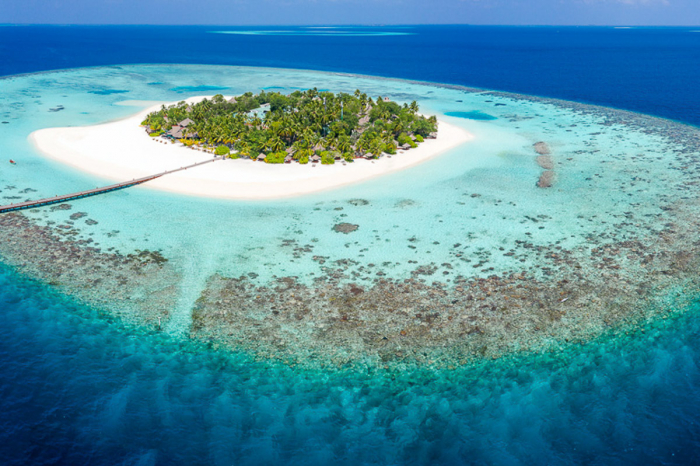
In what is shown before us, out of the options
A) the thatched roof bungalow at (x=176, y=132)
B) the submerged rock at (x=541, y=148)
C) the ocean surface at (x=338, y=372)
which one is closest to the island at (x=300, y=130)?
the thatched roof bungalow at (x=176, y=132)

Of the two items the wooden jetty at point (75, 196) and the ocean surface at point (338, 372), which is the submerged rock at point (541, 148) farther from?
the wooden jetty at point (75, 196)

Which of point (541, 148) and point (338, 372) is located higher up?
point (541, 148)

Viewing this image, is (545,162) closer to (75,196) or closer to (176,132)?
(176,132)

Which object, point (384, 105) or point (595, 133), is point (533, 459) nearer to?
point (384, 105)

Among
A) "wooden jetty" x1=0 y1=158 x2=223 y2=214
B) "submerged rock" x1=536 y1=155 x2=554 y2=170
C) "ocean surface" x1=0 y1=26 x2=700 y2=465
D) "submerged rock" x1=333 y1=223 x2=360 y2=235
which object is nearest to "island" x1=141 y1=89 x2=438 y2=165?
"ocean surface" x1=0 y1=26 x2=700 y2=465

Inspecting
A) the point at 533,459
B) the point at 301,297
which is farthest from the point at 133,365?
the point at 533,459

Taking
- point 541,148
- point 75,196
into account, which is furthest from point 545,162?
point 75,196

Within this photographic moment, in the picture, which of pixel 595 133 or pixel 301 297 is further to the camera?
pixel 595 133
